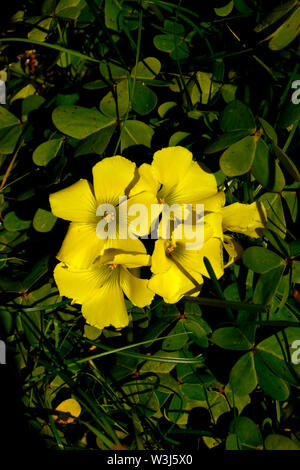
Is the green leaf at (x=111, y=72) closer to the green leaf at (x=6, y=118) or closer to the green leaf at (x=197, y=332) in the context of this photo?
the green leaf at (x=6, y=118)

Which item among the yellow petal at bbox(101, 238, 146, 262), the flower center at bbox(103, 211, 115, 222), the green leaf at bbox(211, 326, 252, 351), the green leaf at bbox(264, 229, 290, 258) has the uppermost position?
the flower center at bbox(103, 211, 115, 222)

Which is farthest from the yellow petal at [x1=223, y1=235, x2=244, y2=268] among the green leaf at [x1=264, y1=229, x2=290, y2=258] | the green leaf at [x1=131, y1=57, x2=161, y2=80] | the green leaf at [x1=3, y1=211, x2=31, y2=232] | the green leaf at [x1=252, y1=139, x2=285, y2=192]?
the green leaf at [x1=3, y1=211, x2=31, y2=232]

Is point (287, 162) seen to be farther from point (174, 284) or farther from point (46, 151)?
point (46, 151)

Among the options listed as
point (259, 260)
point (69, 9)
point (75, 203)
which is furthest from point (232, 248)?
point (69, 9)

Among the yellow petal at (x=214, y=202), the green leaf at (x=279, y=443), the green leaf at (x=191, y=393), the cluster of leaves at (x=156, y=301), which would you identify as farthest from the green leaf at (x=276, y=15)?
the green leaf at (x=279, y=443)

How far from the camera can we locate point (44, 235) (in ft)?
5.58

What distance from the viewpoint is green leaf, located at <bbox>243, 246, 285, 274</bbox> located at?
1467 millimetres

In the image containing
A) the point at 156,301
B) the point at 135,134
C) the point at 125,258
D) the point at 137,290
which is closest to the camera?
the point at 125,258

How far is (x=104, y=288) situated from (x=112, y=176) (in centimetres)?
41

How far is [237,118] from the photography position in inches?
56.9

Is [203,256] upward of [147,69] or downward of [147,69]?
downward

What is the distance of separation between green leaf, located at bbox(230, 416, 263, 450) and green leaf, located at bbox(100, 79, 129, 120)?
1228mm

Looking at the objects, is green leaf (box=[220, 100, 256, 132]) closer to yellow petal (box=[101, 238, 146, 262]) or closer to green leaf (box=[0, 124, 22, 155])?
yellow petal (box=[101, 238, 146, 262])

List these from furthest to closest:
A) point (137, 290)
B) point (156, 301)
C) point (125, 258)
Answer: point (156, 301)
point (137, 290)
point (125, 258)
